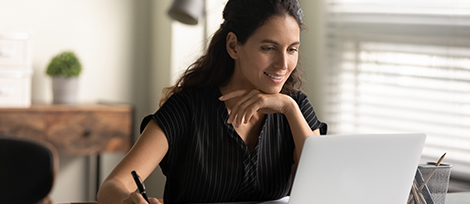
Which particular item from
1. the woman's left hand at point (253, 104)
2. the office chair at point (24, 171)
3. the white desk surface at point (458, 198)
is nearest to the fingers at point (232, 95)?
the woman's left hand at point (253, 104)

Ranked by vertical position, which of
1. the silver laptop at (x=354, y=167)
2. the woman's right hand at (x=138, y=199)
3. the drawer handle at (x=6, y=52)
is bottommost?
the woman's right hand at (x=138, y=199)

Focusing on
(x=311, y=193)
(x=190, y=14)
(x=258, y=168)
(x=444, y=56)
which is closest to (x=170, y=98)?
(x=258, y=168)

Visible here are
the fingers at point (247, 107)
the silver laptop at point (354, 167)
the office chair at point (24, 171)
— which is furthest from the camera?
the office chair at point (24, 171)

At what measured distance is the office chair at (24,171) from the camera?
1889 mm

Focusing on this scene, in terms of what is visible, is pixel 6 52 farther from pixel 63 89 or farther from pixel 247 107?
pixel 247 107

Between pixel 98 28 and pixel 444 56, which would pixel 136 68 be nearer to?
pixel 98 28

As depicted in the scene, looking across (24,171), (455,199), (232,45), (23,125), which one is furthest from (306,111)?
(23,125)

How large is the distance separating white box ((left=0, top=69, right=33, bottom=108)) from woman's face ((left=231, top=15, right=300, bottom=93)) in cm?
188

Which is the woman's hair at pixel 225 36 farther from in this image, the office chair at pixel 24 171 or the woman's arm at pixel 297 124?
the office chair at pixel 24 171

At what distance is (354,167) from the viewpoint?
35.8 inches

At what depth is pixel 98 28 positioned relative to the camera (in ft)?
11.1

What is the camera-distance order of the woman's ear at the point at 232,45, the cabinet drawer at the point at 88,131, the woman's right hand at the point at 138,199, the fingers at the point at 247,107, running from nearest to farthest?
the woman's right hand at the point at 138,199
the fingers at the point at 247,107
the woman's ear at the point at 232,45
the cabinet drawer at the point at 88,131

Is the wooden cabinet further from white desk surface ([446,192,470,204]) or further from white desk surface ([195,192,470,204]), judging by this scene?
white desk surface ([446,192,470,204])

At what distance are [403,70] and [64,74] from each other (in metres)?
1.88
